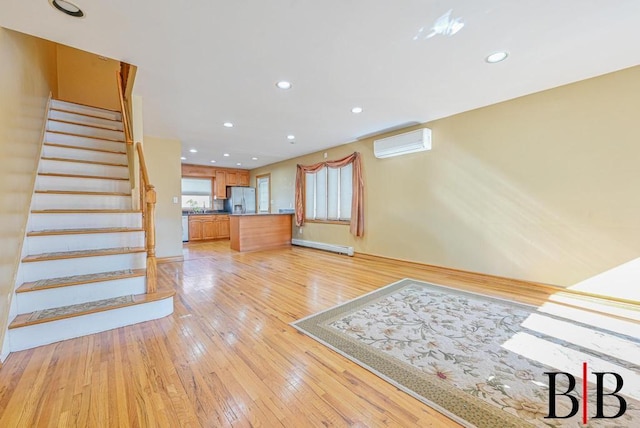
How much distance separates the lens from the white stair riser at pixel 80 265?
220 cm

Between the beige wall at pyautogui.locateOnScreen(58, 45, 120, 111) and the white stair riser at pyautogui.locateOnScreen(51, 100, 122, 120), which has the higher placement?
the beige wall at pyautogui.locateOnScreen(58, 45, 120, 111)

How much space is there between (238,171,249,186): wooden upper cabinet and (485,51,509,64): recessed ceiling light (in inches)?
310

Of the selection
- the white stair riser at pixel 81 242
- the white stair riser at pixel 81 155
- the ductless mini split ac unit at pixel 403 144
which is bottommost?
the white stair riser at pixel 81 242

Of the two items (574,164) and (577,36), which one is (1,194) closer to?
(577,36)

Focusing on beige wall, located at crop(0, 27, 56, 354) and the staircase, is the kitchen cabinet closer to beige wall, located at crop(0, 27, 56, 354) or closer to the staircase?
the staircase

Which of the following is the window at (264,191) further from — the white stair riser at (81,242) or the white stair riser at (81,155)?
the white stair riser at (81,242)

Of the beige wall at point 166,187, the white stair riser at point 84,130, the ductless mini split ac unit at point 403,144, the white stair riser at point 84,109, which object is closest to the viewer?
the white stair riser at point 84,130

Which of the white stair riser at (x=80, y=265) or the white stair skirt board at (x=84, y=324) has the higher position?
the white stair riser at (x=80, y=265)

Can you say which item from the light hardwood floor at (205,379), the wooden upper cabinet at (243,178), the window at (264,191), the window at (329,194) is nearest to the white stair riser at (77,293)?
the light hardwood floor at (205,379)

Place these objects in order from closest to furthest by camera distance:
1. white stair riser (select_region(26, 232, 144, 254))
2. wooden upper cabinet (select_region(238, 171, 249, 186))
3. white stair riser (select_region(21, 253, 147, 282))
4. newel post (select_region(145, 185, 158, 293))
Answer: white stair riser (select_region(21, 253, 147, 282)) < white stair riser (select_region(26, 232, 144, 254)) < newel post (select_region(145, 185, 158, 293)) < wooden upper cabinet (select_region(238, 171, 249, 186))

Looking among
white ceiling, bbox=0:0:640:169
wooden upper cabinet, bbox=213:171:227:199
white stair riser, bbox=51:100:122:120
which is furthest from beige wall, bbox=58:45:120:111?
wooden upper cabinet, bbox=213:171:227:199

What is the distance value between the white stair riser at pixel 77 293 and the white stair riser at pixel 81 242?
53 cm

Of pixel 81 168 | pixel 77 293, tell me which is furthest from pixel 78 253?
pixel 81 168

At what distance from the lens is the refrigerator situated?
850 cm
